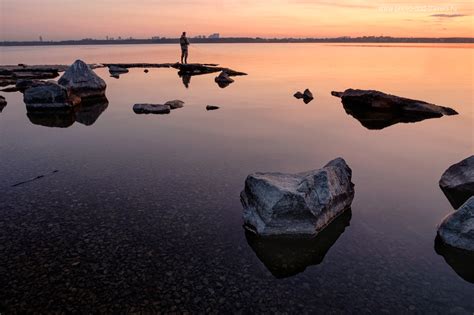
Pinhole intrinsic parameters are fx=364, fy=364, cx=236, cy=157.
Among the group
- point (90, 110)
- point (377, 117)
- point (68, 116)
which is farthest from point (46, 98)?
point (377, 117)

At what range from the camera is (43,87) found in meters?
29.6

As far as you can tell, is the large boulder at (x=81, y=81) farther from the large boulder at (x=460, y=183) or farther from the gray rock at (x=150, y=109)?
the large boulder at (x=460, y=183)

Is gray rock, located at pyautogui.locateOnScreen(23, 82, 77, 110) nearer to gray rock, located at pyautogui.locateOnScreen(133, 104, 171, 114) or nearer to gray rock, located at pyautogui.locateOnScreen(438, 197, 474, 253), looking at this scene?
gray rock, located at pyautogui.locateOnScreen(133, 104, 171, 114)

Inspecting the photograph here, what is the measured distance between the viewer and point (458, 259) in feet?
33.4

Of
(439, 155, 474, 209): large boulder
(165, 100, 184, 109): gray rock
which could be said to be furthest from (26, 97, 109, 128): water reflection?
(439, 155, 474, 209): large boulder

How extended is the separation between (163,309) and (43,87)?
27451 millimetres

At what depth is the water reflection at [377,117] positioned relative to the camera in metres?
27.9

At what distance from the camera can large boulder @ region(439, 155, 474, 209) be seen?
13.9 meters

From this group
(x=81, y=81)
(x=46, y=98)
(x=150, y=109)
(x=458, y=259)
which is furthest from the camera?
(x=81, y=81)

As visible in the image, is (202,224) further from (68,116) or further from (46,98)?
(46,98)

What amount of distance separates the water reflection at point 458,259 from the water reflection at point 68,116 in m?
23.1

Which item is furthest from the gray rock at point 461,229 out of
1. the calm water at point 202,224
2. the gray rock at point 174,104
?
the gray rock at point 174,104

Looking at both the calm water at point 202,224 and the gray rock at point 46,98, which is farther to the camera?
the gray rock at point 46,98

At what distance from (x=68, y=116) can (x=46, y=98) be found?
2.91 meters
